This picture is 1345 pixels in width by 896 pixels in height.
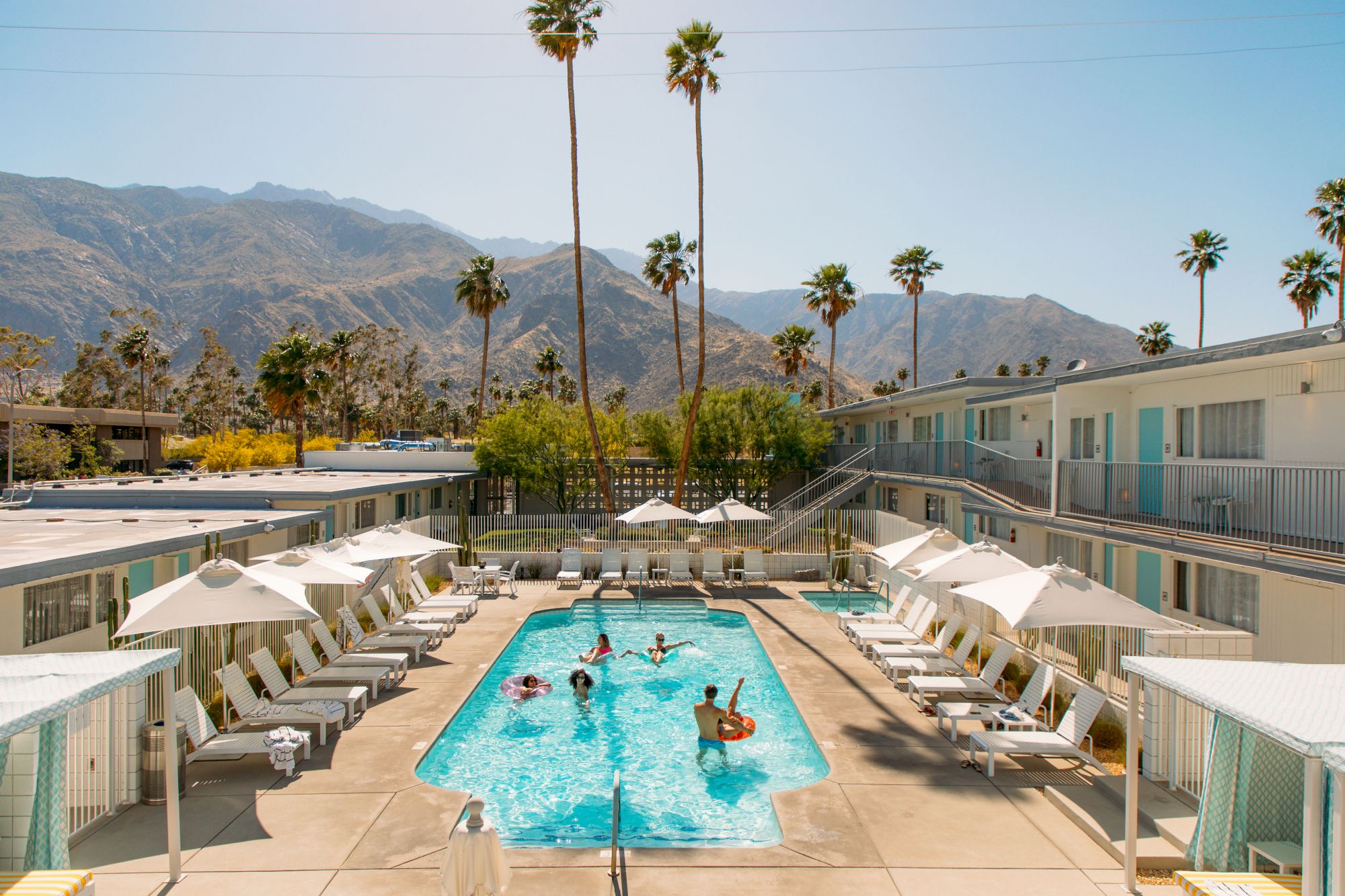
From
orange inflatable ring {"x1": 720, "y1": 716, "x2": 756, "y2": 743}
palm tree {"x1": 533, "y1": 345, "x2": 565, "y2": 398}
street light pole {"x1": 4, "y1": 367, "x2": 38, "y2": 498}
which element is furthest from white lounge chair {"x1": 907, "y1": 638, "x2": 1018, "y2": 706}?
palm tree {"x1": 533, "y1": 345, "x2": 565, "y2": 398}

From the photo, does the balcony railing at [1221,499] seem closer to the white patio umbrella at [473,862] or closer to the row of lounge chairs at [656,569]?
the row of lounge chairs at [656,569]

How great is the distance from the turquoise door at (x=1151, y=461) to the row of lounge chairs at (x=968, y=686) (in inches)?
136

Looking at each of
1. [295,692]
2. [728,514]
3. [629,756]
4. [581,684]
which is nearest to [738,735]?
[629,756]

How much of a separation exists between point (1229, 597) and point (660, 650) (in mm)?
9873

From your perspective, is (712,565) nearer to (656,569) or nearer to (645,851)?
(656,569)

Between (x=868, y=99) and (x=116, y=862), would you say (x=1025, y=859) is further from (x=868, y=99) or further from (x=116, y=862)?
(x=868, y=99)

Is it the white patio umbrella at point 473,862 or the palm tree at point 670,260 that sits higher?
the palm tree at point 670,260

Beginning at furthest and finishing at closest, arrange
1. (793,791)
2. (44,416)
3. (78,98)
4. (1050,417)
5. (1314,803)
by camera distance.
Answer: (44,416), (78,98), (1050,417), (793,791), (1314,803)

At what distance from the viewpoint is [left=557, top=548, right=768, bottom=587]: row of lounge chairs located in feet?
71.2

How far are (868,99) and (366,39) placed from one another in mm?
13058

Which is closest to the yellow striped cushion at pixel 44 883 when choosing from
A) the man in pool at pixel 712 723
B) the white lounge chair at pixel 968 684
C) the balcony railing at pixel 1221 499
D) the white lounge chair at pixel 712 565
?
the man in pool at pixel 712 723

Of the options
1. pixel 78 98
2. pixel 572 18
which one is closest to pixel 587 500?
pixel 572 18

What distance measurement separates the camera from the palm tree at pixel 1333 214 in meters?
33.1

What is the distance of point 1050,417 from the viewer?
20.0 m
